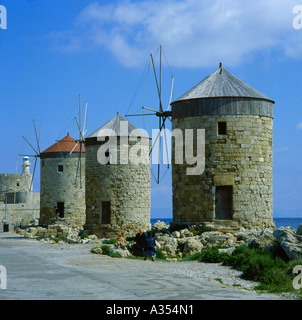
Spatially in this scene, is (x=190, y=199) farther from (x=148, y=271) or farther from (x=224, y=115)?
(x=148, y=271)

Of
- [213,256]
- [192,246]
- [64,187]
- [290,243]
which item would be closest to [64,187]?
[64,187]

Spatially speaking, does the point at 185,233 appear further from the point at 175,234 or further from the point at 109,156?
the point at 109,156

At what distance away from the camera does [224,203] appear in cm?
1933

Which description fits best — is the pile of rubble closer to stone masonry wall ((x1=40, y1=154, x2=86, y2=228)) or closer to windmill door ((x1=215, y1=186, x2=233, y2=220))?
windmill door ((x1=215, y1=186, x2=233, y2=220))

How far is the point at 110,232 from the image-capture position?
28.2 meters

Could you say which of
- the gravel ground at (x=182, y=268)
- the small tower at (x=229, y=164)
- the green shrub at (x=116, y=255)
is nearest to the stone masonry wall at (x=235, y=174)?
the small tower at (x=229, y=164)

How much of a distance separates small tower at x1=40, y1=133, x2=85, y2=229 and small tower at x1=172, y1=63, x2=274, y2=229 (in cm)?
1752

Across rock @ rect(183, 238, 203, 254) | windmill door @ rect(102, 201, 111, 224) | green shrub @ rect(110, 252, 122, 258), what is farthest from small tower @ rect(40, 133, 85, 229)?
green shrub @ rect(110, 252, 122, 258)

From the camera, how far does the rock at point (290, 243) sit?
12148 millimetres

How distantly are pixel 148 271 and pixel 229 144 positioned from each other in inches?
314

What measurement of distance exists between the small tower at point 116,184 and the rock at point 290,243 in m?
15.6

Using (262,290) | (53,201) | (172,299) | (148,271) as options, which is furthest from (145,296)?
(53,201)

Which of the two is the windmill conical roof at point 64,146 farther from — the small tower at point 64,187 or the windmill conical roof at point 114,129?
the windmill conical roof at point 114,129

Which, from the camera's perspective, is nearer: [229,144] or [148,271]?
[148,271]
